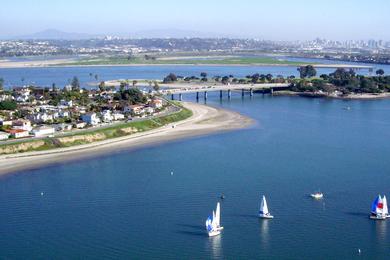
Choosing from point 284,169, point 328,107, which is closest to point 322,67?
point 328,107

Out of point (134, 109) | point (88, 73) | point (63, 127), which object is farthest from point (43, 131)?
point (88, 73)

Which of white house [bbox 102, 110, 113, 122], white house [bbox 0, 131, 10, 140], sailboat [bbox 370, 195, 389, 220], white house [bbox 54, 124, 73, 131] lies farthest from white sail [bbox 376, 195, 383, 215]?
white house [bbox 102, 110, 113, 122]

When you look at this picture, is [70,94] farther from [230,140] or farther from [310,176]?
[310,176]

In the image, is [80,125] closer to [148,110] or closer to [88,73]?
[148,110]

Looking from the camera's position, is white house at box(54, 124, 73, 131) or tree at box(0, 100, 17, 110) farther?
tree at box(0, 100, 17, 110)

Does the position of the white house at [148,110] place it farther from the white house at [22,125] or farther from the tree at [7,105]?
the white house at [22,125]

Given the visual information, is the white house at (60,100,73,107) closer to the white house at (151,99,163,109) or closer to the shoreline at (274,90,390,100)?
the white house at (151,99,163,109)
